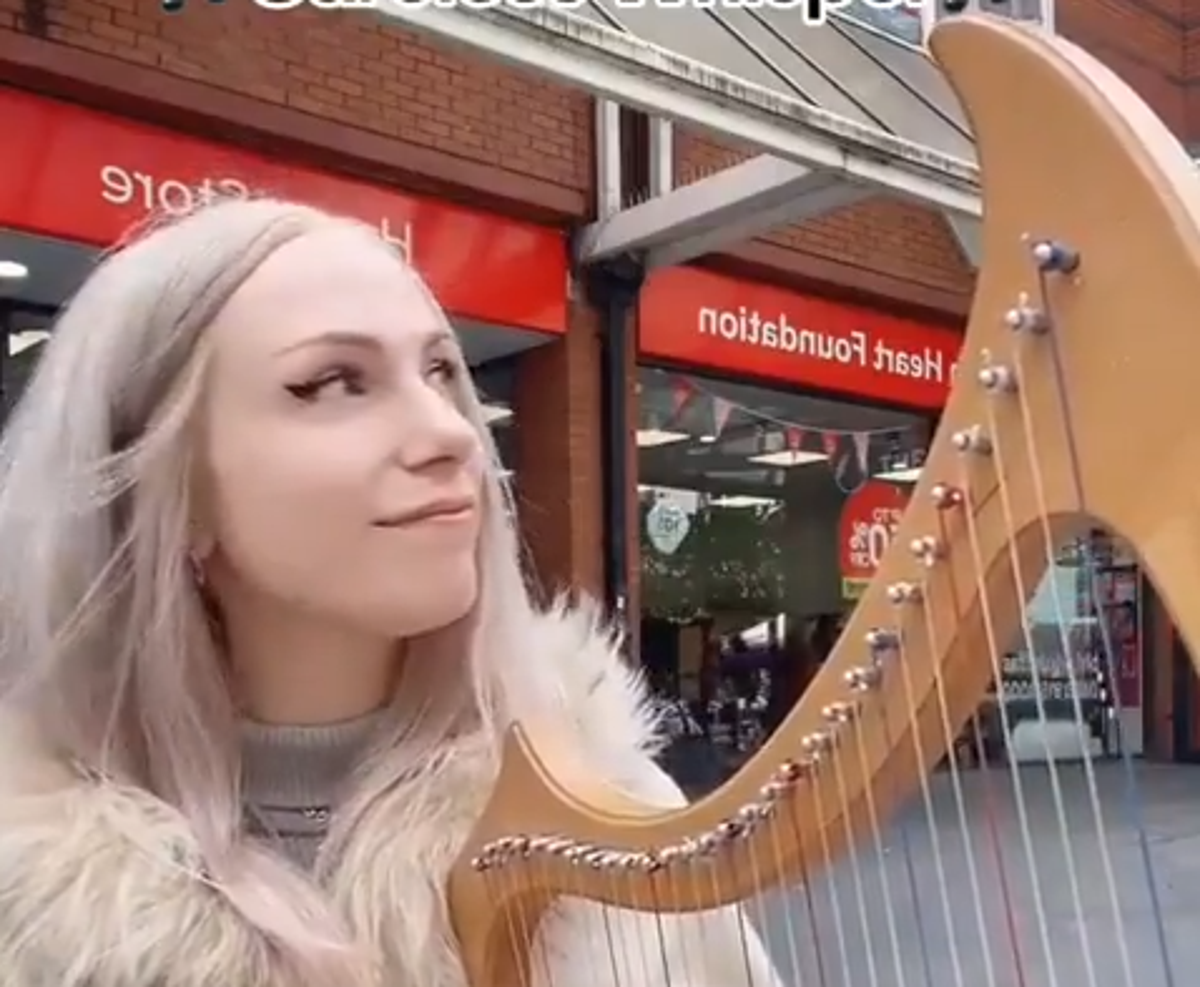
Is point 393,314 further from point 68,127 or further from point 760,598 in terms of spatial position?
point 760,598

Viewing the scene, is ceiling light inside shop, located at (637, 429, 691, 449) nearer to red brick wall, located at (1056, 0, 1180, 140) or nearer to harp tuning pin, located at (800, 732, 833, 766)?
red brick wall, located at (1056, 0, 1180, 140)

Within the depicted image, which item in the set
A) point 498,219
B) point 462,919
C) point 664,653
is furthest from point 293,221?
point 664,653

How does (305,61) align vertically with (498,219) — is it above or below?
above

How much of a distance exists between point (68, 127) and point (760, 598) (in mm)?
3721

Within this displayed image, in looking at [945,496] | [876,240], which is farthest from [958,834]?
[876,240]

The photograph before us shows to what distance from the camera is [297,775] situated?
1070 mm

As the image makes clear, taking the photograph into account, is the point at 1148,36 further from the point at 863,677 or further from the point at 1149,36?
the point at 863,677

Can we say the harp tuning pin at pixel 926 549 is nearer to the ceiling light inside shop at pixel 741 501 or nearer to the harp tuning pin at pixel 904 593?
the harp tuning pin at pixel 904 593

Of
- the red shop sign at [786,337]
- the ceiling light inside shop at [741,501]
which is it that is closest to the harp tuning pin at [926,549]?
the red shop sign at [786,337]

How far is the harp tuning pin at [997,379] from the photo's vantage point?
59 cm

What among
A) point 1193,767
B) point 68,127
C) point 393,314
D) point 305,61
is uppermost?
point 305,61

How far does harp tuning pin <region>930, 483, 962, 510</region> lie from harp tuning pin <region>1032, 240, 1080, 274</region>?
0.11 m

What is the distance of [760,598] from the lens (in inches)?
279

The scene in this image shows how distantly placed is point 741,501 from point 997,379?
635 centimetres
